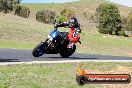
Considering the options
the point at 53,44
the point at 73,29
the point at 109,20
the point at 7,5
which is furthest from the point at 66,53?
the point at 7,5

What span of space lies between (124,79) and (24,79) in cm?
575

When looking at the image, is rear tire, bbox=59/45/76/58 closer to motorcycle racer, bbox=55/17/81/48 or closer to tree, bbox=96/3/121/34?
motorcycle racer, bbox=55/17/81/48

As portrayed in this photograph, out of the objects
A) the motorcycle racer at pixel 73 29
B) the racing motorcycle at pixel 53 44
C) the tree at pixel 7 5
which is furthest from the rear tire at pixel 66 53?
the tree at pixel 7 5

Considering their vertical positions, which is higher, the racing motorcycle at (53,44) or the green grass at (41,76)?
the green grass at (41,76)

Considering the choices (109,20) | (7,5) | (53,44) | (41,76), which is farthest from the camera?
(7,5)

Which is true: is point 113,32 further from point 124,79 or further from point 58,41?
point 124,79

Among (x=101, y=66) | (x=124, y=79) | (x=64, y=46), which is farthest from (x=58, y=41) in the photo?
(x=124, y=79)

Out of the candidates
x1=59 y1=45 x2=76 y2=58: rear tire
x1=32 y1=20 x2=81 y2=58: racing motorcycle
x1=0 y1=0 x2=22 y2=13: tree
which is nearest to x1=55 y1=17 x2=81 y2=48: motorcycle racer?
x1=32 y1=20 x2=81 y2=58: racing motorcycle

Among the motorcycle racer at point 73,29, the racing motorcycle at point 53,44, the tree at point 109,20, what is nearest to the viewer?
the motorcycle racer at point 73,29

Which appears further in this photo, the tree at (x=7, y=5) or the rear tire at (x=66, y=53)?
the tree at (x=7, y=5)

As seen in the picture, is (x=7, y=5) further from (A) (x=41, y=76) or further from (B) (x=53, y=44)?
(A) (x=41, y=76)

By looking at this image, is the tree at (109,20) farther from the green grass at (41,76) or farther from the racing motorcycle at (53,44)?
the green grass at (41,76)

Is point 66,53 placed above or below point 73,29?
below

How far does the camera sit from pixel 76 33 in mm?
19969
